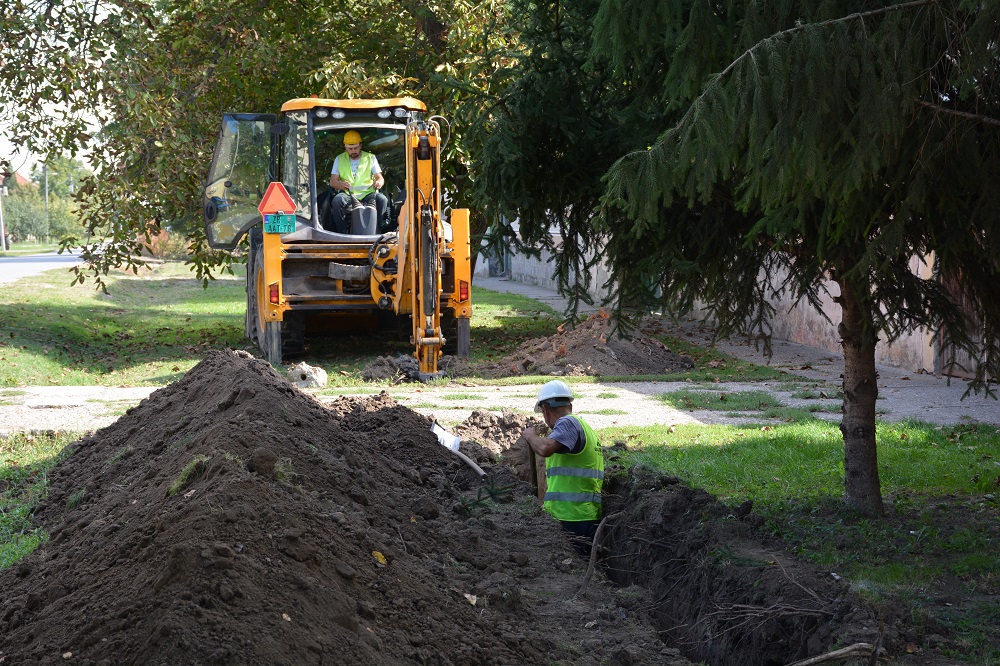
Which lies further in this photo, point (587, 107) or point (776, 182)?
point (587, 107)

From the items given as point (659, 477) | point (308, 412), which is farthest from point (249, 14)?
point (659, 477)

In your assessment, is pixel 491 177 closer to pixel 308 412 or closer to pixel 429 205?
pixel 308 412

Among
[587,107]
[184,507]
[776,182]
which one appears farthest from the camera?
[587,107]

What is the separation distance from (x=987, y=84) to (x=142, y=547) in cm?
436

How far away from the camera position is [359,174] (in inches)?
573

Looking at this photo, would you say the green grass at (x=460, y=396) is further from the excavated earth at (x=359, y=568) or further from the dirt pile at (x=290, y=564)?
the dirt pile at (x=290, y=564)

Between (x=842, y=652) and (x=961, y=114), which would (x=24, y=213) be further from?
(x=842, y=652)

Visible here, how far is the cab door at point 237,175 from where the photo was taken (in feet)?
48.4

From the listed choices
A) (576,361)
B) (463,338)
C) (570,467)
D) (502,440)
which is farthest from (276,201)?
(570,467)

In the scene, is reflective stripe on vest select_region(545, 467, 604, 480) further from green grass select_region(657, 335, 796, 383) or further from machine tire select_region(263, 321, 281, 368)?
machine tire select_region(263, 321, 281, 368)

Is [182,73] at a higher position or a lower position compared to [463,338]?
higher

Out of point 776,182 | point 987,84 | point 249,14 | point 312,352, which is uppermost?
point 249,14

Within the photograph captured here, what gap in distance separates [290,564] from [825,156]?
2772mm

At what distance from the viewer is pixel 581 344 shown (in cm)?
1512
